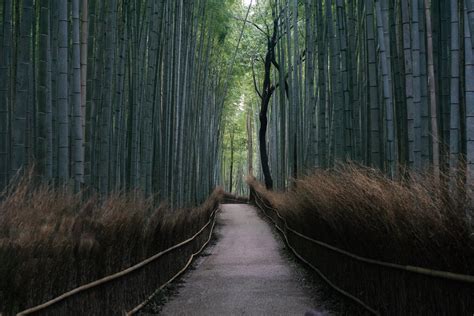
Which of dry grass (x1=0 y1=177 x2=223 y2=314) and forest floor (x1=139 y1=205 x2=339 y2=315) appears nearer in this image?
dry grass (x1=0 y1=177 x2=223 y2=314)

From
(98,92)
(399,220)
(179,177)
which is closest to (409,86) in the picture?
(399,220)

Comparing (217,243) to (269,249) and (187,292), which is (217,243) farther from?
(187,292)

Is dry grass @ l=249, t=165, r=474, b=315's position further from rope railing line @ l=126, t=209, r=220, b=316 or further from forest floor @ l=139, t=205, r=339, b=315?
rope railing line @ l=126, t=209, r=220, b=316

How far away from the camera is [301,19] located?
566 inches

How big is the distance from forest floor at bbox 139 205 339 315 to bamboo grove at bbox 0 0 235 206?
3.50ft

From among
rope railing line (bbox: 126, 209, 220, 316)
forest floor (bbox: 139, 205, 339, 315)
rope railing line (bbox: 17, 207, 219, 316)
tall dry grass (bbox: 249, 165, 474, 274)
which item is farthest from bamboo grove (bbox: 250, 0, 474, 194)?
rope railing line (bbox: 126, 209, 220, 316)

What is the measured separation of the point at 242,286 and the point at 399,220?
2721 millimetres

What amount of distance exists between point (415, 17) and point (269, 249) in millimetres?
5211

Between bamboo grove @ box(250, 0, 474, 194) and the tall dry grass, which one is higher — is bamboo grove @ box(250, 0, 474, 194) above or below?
above

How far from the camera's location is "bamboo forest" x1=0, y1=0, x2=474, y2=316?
2.65 metres

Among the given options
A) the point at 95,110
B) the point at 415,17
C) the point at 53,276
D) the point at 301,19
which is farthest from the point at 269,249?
the point at 301,19

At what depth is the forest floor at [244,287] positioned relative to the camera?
4.48 meters

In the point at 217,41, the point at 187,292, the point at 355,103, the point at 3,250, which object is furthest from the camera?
the point at 217,41

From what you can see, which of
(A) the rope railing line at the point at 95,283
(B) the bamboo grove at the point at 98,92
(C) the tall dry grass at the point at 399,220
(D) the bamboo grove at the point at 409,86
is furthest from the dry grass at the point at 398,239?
(B) the bamboo grove at the point at 98,92
